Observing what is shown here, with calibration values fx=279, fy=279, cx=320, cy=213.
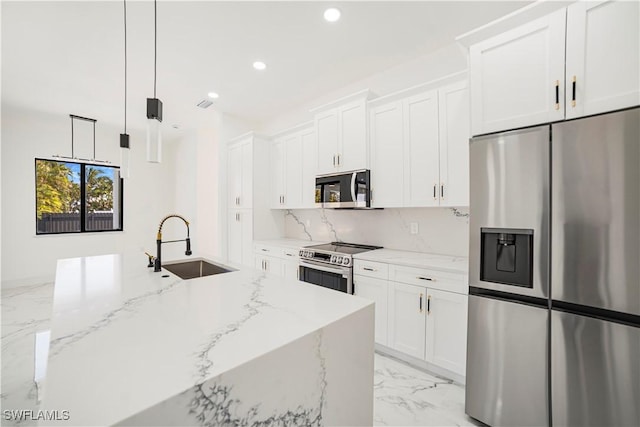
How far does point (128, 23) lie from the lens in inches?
93.0

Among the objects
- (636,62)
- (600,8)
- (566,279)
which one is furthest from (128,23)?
(566,279)

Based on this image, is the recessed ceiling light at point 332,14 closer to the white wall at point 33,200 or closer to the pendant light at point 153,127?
the pendant light at point 153,127

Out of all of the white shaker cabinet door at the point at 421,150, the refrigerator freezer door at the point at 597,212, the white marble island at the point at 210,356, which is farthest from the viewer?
the white shaker cabinet door at the point at 421,150

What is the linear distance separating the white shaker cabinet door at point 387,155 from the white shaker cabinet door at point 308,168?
93 cm

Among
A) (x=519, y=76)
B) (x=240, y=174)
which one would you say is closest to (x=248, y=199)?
(x=240, y=174)

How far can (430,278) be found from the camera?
2.28m

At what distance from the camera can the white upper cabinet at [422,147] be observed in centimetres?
240

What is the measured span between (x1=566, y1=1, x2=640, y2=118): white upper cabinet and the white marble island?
5.25ft

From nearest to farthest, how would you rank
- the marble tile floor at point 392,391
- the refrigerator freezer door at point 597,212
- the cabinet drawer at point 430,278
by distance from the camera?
the refrigerator freezer door at point 597,212, the marble tile floor at point 392,391, the cabinet drawer at point 430,278

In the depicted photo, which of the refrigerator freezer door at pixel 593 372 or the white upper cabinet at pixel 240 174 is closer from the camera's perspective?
the refrigerator freezer door at pixel 593 372

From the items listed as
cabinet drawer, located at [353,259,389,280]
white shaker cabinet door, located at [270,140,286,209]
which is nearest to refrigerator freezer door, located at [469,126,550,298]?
cabinet drawer, located at [353,259,389,280]

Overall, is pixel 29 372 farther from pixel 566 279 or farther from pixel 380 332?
pixel 566 279

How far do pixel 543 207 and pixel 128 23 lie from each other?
3375mm

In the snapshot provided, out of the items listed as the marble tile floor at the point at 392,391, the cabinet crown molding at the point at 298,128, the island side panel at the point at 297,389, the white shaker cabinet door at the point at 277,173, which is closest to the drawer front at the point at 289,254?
the white shaker cabinet door at the point at 277,173
